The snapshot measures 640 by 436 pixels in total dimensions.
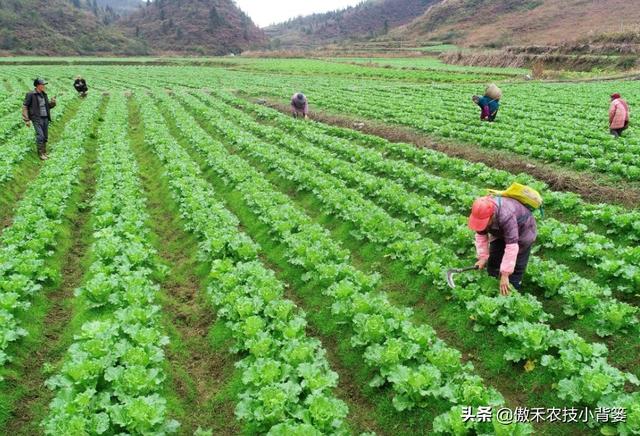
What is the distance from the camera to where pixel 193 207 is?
14.4 meters

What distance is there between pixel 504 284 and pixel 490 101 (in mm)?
18709

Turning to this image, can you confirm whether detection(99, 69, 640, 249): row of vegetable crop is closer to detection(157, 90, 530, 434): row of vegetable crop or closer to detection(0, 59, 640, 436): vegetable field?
detection(0, 59, 640, 436): vegetable field

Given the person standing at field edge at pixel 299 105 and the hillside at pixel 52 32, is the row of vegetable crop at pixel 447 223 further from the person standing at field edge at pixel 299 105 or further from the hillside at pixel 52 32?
the hillside at pixel 52 32

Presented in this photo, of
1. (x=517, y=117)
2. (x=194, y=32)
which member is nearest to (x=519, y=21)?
(x=194, y=32)

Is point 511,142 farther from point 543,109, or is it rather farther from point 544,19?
point 544,19

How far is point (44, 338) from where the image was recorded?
9062mm

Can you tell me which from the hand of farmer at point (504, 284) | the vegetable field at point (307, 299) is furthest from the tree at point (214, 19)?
the hand of farmer at point (504, 284)

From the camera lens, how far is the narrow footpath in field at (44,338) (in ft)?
Result: 23.9

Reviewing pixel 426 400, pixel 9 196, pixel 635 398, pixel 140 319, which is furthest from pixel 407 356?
pixel 9 196

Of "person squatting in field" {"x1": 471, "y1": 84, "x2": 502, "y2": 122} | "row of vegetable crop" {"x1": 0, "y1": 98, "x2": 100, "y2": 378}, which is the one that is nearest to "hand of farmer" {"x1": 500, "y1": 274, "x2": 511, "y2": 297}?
"row of vegetable crop" {"x1": 0, "y1": 98, "x2": 100, "y2": 378}

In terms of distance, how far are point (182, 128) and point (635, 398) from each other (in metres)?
24.7

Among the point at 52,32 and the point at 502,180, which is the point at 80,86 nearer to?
the point at 502,180

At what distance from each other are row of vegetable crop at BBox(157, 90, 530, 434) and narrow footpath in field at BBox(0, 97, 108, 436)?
16.9ft

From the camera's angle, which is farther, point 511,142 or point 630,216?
point 511,142
